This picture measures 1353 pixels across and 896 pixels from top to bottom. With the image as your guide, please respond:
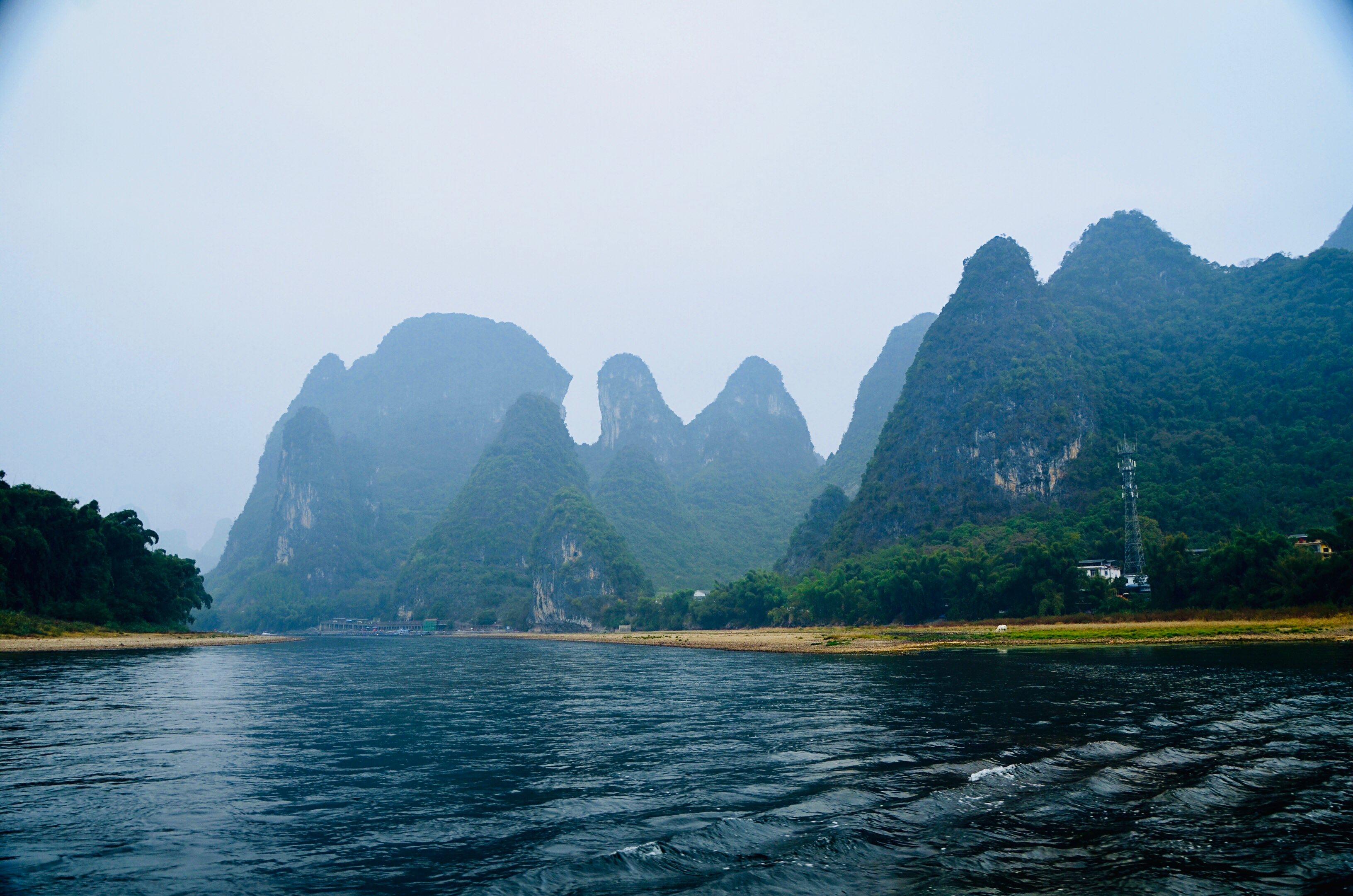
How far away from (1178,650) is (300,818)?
43.9 meters

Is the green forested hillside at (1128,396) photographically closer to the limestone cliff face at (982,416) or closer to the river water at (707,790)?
the limestone cliff face at (982,416)

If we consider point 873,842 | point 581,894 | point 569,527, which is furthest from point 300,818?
point 569,527

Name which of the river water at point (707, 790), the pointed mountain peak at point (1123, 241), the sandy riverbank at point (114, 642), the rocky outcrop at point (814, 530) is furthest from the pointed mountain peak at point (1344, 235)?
the sandy riverbank at point (114, 642)

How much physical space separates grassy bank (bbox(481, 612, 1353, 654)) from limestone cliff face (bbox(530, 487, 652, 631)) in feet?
251

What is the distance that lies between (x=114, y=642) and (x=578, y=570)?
342 feet

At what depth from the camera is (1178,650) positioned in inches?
1592

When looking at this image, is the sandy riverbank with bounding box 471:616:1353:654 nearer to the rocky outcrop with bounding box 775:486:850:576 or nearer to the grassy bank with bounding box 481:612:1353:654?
the grassy bank with bounding box 481:612:1353:654

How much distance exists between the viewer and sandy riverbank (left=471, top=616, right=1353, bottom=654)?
45.8m

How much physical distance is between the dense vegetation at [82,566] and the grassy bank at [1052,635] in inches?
2063

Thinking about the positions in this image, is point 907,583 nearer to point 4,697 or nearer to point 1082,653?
point 1082,653

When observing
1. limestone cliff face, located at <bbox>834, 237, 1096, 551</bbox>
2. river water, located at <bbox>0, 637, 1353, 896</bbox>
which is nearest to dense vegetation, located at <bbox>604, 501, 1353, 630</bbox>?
limestone cliff face, located at <bbox>834, 237, 1096, 551</bbox>

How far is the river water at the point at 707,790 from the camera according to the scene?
994 centimetres

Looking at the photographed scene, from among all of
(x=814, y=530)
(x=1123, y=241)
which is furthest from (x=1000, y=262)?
(x=814, y=530)

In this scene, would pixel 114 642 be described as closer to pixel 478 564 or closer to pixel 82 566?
pixel 82 566
